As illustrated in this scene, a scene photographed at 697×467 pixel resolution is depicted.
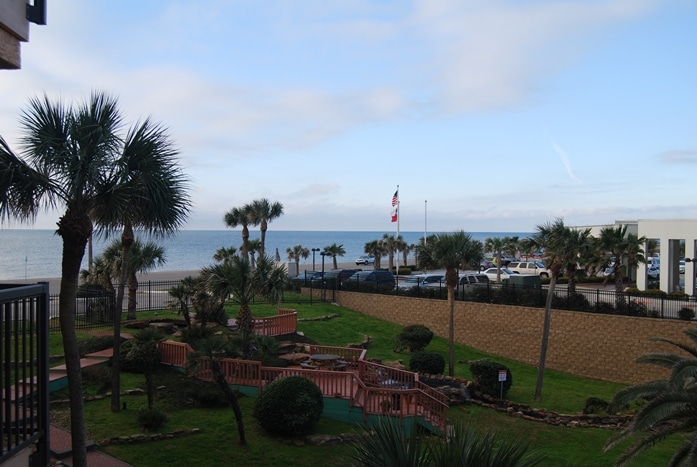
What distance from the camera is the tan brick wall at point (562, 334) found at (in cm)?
2475

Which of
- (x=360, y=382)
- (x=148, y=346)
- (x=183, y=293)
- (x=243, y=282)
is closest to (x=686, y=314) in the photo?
(x=360, y=382)

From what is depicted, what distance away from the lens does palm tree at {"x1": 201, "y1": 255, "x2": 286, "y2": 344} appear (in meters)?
19.4

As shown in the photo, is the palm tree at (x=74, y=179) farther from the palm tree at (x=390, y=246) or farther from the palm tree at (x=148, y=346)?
the palm tree at (x=390, y=246)

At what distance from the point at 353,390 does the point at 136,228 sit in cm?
804

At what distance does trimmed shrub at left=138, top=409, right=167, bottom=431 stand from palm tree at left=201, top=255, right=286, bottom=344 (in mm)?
5436

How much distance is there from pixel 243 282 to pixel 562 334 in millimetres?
16149

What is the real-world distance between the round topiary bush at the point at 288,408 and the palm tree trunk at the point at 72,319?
5248 millimetres

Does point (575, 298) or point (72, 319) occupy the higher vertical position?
point (72, 319)

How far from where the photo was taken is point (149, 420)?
44.5ft

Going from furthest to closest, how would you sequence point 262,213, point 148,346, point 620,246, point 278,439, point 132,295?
point 262,213 < point 620,246 < point 132,295 < point 148,346 < point 278,439

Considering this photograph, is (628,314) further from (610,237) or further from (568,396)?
(610,237)

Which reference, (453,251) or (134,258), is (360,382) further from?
(134,258)

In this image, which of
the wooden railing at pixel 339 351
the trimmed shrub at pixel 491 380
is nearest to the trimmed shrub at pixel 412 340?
the trimmed shrub at pixel 491 380

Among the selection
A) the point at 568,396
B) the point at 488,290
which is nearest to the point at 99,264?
the point at 488,290
